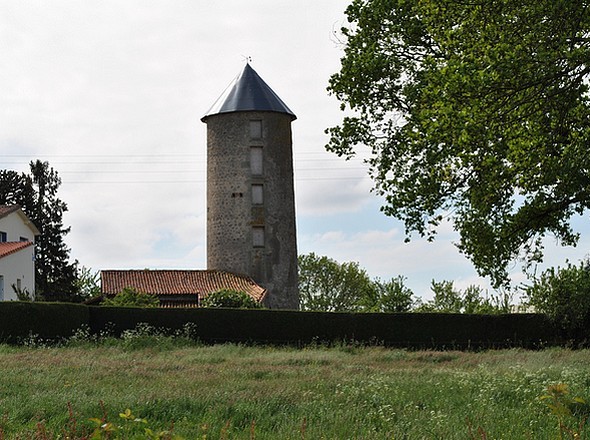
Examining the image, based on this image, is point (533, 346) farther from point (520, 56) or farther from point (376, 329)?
point (520, 56)

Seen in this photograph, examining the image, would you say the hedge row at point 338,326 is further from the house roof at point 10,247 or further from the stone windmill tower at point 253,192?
the stone windmill tower at point 253,192

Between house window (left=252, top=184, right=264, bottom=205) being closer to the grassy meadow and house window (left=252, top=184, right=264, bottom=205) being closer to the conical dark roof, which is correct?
the conical dark roof

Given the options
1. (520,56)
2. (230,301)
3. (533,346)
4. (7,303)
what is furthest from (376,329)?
(520,56)

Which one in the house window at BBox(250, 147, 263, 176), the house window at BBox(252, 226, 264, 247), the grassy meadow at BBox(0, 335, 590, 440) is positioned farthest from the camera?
the house window at BBox(250, 147, 263, 176)

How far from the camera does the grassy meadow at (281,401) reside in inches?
456

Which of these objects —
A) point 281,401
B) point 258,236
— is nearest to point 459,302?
point 258,236

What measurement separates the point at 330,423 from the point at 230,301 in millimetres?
32204

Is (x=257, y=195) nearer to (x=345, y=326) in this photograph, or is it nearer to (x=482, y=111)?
(x=345, y=326)

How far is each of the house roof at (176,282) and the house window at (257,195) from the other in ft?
16.4

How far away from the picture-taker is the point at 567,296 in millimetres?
35344

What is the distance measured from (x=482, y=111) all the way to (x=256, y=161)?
1605 inches

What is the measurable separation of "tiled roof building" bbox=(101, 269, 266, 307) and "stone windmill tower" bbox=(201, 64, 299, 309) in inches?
68.0

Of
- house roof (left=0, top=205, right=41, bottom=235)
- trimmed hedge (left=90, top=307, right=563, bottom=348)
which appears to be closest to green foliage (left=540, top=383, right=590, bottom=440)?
trimmed hedge (left=90, top=307, right=563, bottom=348)

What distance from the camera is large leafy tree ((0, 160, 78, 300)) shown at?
211 feet
